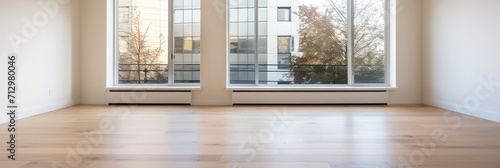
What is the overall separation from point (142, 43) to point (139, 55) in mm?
223

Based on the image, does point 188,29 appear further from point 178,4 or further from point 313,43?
point 313,43

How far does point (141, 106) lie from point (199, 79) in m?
1.10

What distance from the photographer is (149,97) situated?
6367 millimetres

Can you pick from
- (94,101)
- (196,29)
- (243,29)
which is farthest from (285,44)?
(94,101)

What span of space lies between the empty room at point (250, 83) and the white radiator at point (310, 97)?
0.06ft

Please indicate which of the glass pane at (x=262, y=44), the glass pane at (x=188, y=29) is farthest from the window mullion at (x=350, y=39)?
the glass pane at (x=188, y=29)

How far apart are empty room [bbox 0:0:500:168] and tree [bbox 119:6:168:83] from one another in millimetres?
20

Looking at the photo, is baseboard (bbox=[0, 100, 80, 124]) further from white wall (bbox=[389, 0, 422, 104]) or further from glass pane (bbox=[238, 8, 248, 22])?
white wall (bbox=[389, 0, 422, 104])

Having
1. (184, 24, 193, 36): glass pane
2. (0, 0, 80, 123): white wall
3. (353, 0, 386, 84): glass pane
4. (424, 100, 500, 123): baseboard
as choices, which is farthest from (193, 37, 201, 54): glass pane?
(424, 100, 500, 123): baseboard

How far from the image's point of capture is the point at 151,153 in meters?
2.67

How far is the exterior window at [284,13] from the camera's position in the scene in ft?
21.7

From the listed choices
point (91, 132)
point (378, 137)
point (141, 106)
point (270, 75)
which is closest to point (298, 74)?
point (270, 75)

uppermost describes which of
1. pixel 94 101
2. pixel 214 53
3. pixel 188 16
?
pixel 188 16

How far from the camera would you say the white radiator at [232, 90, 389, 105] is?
6324mm
